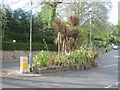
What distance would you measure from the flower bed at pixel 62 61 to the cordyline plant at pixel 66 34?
2.22ft

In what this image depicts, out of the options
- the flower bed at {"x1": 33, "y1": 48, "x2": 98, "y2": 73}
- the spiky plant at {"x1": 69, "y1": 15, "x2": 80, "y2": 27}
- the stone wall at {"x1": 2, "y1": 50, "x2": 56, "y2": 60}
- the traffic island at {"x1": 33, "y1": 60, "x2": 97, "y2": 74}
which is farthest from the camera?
the stone wall at {"x1": 2, "y1": 50, "x2": 56, "y2": 60}

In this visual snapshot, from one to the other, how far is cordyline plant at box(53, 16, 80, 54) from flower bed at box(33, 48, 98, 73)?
68 cm

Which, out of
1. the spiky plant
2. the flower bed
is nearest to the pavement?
the flower bed

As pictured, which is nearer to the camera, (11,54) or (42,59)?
(42,59)

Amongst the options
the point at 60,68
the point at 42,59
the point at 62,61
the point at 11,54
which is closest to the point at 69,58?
the point at 62,61

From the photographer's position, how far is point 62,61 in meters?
12.2

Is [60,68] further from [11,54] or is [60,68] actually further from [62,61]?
[11,54]

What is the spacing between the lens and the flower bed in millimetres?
11516

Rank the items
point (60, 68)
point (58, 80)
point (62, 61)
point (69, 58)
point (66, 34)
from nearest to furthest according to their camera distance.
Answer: point (58, 80), point (60, 68), point (62, 61), point (69, 58), point (66, 34)

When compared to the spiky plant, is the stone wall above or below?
below

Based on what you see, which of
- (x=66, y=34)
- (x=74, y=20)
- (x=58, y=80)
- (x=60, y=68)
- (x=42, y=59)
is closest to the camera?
(x=58, y=80)

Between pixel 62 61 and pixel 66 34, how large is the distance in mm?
2259

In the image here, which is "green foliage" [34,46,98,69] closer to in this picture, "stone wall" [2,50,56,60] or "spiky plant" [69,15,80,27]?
"spiky plant" [69,15,80,27]

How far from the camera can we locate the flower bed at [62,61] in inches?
453
